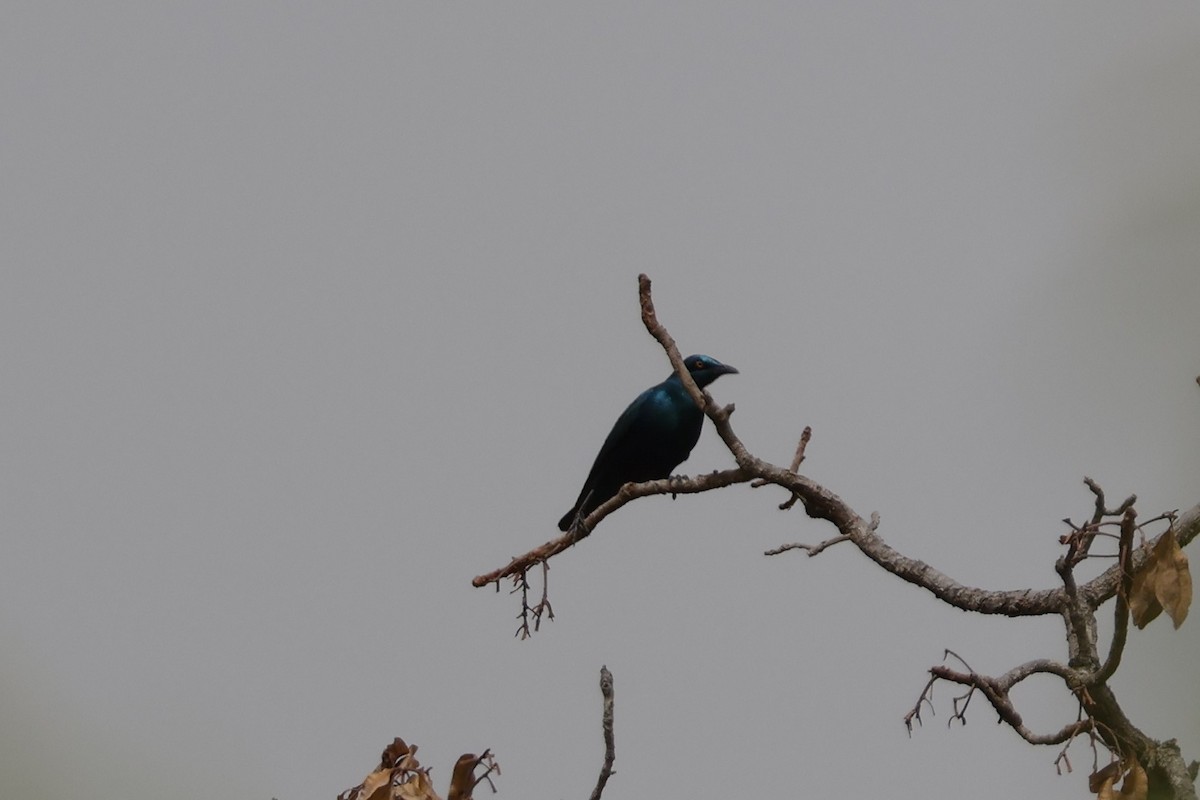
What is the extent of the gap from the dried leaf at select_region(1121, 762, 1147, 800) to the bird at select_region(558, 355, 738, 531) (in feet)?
18.3

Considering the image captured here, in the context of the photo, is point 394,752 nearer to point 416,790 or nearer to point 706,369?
point 416,790

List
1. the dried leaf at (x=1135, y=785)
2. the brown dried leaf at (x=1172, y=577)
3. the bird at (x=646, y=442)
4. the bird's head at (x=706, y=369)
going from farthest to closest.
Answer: the bird's head at (x=706, y=369)
the bird at (x=646, y=442)
the dried leaf at (x=1135, y=785)
the brown dried leaf at (x=1172, y=577)

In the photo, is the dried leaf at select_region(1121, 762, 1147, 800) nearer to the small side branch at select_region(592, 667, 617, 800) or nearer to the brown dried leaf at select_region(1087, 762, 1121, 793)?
the brown dried leaf at select_region(1087, 762, 1121, 793)

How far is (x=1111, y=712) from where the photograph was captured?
12.8 feet

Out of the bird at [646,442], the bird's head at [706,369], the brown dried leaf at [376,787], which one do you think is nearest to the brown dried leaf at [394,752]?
the brown dried leaf at [376,787]

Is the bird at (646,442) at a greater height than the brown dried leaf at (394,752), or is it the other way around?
the bird at (646,442)

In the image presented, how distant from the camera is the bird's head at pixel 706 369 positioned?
9672mm

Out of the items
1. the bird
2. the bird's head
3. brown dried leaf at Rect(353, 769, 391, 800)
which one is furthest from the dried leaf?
the bird's head

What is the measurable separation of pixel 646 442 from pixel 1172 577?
5.71 metres

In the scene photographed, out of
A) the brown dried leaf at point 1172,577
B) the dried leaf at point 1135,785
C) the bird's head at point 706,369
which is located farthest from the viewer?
the bird's head at point 706,369

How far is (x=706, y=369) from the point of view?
31.8 feet

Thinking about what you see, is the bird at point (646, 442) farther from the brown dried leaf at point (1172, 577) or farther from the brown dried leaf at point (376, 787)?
the brown dried leaf at point (1172, 577)

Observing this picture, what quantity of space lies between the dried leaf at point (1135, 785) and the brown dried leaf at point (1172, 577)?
54 cm

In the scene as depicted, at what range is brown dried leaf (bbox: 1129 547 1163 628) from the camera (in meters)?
3.54
